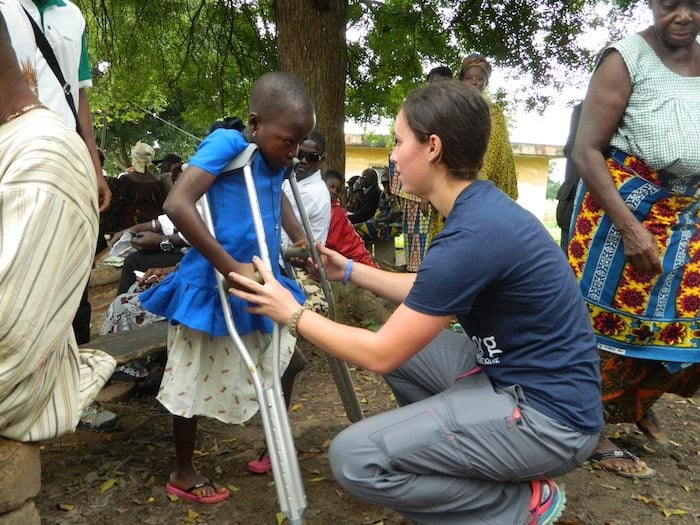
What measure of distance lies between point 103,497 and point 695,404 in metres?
3.61

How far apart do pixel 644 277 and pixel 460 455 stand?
1.48 metres

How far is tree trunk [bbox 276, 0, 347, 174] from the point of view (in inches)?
209

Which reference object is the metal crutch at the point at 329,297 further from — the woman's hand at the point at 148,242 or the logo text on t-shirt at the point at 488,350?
the woman's hand at the point at 148,242

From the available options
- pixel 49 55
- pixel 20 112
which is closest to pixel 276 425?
pixel 20 112

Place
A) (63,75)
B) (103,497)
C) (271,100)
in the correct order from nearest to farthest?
(271,100)
(103,497)
(63,75)

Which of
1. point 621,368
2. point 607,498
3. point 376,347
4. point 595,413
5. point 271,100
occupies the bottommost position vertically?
point 607,498

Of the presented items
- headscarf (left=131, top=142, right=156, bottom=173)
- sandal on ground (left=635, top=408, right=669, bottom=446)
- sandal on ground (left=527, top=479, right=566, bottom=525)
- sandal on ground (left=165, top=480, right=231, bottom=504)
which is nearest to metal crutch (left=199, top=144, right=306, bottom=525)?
sandal on ground (left=527, top=479, right=566, bottom=525)

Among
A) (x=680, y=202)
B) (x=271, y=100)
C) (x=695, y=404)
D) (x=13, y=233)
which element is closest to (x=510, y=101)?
(x=695, y=404)

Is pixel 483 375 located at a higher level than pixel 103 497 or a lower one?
higher

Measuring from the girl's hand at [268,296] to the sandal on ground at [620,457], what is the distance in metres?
1.99

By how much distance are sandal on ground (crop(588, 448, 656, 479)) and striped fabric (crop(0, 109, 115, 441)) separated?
97.5 inches

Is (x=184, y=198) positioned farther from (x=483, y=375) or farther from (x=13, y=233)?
(x=483, y=375)

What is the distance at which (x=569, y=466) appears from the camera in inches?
84.0

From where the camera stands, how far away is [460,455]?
202 centimetres
